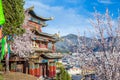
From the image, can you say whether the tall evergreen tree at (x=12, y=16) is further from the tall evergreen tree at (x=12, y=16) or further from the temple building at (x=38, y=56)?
the temple building at (x=38, y=56)

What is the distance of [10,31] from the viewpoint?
2228 cm

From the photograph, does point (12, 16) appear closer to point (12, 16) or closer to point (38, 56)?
point (12, 16)

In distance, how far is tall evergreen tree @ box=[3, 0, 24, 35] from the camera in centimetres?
2220

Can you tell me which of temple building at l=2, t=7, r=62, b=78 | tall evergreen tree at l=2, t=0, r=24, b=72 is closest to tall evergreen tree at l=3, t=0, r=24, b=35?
tall evergreen tree at l=2, t=0, r=24, b=72

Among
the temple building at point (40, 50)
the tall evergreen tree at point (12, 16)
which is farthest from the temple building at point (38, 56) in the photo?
the tall evergreen tree at point (12, 16)

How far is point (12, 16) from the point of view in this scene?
22500 mm

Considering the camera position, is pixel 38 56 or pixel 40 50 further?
pixel 40 50

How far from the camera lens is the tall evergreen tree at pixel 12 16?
22203 millimetres

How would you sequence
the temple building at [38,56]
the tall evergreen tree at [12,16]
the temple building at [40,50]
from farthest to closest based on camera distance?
the temple building at [40,50]
the temple building at [38,56]
the tall evergreen tree at [12,16]

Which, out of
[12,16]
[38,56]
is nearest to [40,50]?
[38,56]

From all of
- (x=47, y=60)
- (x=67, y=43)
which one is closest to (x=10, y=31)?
(x=67, y=43)

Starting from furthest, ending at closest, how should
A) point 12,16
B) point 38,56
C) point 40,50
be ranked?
point 40,50, point 38,56, point 12,16

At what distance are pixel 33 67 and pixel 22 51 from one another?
19.8ft

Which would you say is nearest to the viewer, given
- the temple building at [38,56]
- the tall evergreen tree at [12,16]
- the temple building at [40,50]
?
the tall evergreen tree at [12,16]
